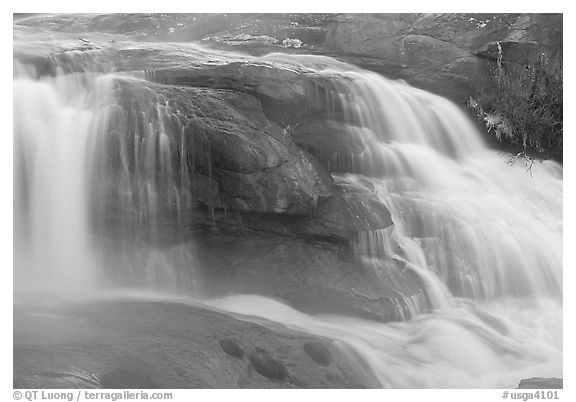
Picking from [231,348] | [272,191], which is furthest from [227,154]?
[231,348]

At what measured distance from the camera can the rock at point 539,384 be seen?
499 cm

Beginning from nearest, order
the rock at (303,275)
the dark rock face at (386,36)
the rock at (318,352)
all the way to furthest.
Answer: the rock at (318,352) < the rock at (303,275) < the dark rock face at (386,36)

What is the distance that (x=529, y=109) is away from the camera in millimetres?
8570

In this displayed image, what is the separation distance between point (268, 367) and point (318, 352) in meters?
0.51

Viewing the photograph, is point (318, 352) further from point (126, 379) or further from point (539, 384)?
point (539, 384)

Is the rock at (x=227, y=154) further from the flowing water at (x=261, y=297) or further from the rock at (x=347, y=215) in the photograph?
the rock at (x=347, y=215)

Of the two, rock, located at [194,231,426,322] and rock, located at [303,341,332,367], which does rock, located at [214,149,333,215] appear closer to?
rock, located at [194,231,426,322]

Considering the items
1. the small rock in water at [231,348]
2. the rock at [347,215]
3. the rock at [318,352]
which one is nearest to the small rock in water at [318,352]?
the rock at [318,352]

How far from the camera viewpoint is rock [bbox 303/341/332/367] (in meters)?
4.94

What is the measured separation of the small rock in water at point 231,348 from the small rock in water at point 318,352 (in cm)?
62

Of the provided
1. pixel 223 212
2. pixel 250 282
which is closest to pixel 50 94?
pixel 223 212

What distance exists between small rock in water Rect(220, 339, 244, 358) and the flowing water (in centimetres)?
75

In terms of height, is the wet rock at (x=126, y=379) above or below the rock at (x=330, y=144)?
below
